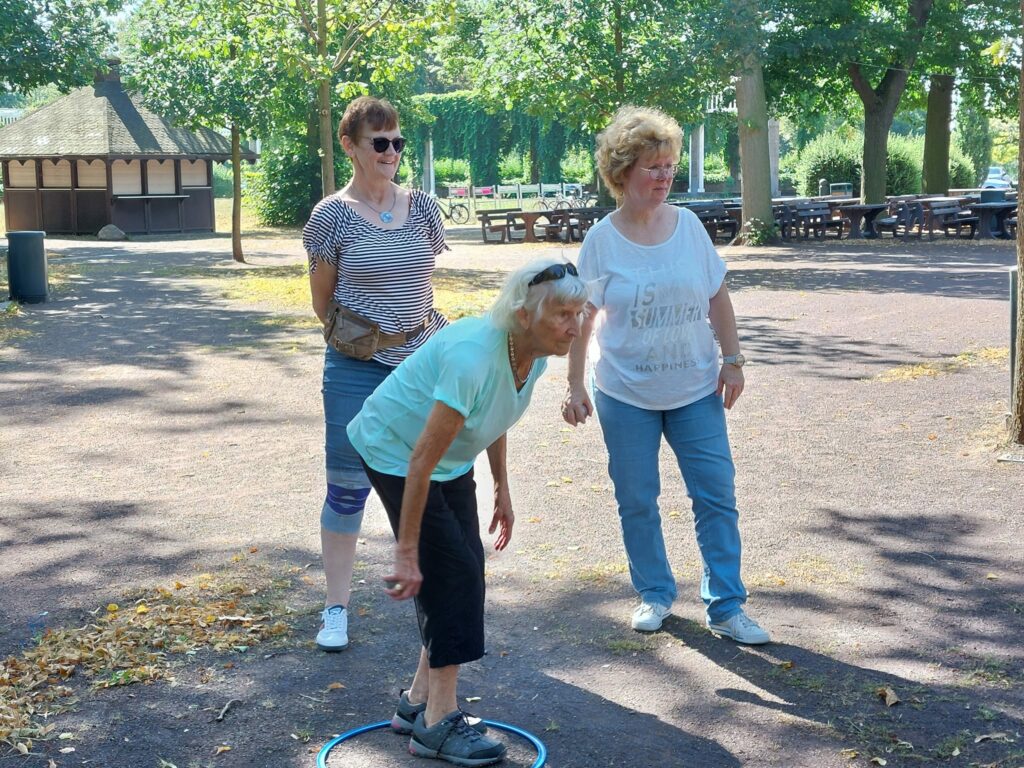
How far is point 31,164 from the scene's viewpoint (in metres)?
37.5

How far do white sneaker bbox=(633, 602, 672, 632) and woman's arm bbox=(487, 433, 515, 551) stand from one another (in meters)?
0.93

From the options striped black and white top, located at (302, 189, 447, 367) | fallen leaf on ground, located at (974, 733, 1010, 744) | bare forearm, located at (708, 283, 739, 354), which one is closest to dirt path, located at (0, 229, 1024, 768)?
fallen leaf on ground, located at (974, 733, 1010, 744)

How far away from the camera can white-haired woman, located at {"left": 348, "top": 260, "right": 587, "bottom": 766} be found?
3240 mm

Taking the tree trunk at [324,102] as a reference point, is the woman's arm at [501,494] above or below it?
below

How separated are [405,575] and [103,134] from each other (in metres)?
35.2

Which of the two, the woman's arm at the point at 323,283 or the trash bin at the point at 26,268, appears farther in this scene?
the trash bin at the point at 26,268

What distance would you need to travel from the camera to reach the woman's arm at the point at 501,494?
12.3 ft

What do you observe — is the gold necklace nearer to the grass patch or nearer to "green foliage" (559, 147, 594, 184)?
the grass patch

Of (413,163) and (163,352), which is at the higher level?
(413,163)

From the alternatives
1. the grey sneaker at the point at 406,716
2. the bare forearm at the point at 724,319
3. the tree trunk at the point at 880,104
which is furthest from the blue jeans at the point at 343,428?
the tree trunk at the point at 880,104

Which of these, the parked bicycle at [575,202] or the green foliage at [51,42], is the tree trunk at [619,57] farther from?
the parked bicycle at [575,202]

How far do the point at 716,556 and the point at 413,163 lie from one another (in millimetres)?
63448

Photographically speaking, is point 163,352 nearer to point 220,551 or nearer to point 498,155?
point 220,551

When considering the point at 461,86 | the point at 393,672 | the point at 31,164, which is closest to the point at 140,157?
the point at 31,164
